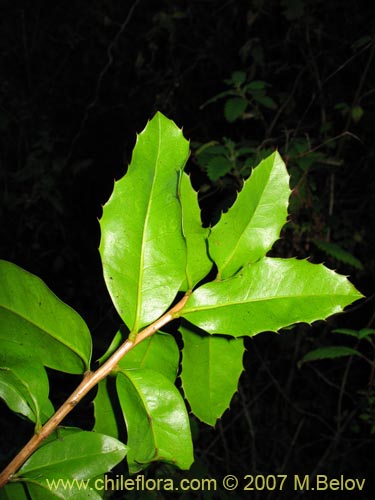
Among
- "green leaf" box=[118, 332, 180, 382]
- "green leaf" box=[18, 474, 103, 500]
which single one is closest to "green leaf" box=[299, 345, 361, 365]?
"green leaf" box=[118, 332, 180, 382]

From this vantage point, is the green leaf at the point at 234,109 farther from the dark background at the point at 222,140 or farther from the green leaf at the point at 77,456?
the green leaf at the point at 77,456

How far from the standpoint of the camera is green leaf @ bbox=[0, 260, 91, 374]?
51 cm

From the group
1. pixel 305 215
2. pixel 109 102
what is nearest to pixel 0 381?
pixel 305 215

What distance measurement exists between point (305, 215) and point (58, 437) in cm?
213

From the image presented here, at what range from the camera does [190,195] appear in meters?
0.59

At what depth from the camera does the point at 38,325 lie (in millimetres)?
521

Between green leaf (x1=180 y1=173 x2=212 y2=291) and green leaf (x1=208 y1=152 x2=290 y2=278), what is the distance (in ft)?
0.04

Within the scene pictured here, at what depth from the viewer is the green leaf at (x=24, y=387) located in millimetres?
501

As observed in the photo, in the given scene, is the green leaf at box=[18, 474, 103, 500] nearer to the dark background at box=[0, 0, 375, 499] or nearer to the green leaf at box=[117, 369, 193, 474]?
the green leaf at box=[117, 369, 193, 474]

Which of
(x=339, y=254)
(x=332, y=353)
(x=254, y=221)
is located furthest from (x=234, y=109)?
(x=254, y=221)

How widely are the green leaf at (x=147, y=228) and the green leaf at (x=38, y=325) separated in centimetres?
6

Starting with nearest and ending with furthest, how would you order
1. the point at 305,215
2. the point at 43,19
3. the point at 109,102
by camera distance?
the point at 305,215 → the point at 109,102 → the point at 43,19

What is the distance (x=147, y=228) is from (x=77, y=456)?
0.25 m

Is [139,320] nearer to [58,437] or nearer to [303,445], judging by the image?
[58,437]
